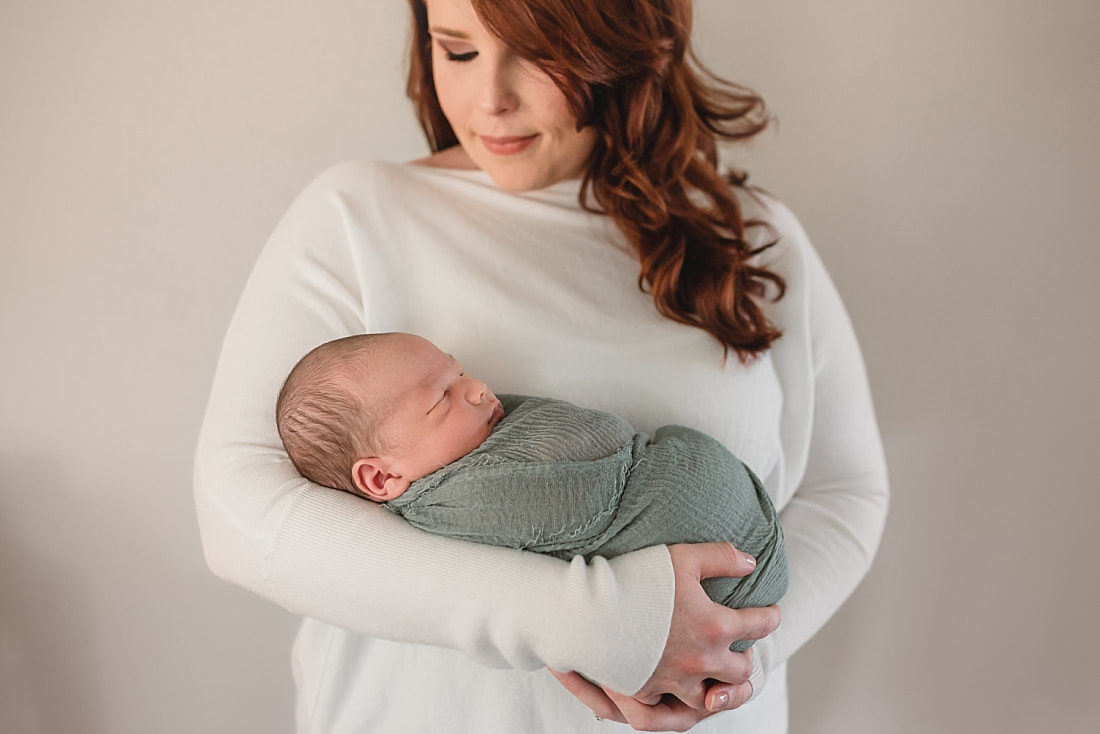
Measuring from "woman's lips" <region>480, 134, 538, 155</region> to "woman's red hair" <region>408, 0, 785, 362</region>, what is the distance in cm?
8

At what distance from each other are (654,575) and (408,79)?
96 centimetres

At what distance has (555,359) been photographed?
119cm

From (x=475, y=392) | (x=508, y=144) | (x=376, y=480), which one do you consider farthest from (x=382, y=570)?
(x=508, y=144)

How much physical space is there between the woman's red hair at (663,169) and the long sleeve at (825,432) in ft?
0.26

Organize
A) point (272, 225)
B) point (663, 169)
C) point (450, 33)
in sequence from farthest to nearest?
1. point (272, 225)
2. point (663, 169)
3. point (450, 33)

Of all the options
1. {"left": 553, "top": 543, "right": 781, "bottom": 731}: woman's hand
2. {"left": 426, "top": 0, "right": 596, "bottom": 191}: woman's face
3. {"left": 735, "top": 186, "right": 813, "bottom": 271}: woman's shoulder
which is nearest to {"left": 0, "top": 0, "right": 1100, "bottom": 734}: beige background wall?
{"left": 735, "top": 186, "right": 813, "bottom": 271}: woman's shoulder

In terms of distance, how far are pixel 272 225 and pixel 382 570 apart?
85 cm

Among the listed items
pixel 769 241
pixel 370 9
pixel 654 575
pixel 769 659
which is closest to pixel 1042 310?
pixel 769 241

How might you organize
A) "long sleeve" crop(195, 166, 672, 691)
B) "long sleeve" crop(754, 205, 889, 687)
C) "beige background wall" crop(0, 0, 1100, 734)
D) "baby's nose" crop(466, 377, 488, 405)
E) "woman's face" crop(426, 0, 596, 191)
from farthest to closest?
"beige background wall" crop(0, 0, 1100, 734)
"long sleeve" crop(754, 205, 889, 687)
"woman's face" crop(426, 0, 596, 191)
"baby's nose" crop(466, 377, 488, 405)
"long sleeve" crop(195, 166, 672, 691)

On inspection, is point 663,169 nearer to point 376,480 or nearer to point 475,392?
point 475,392

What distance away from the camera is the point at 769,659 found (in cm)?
116

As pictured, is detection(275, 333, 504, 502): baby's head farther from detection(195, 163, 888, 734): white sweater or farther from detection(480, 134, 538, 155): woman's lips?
detection(480, 134, 538, 155): woman's lips

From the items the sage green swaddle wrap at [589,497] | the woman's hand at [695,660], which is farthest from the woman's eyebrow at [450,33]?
the woman's hand at [695,660]

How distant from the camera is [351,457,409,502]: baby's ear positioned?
100 cm
